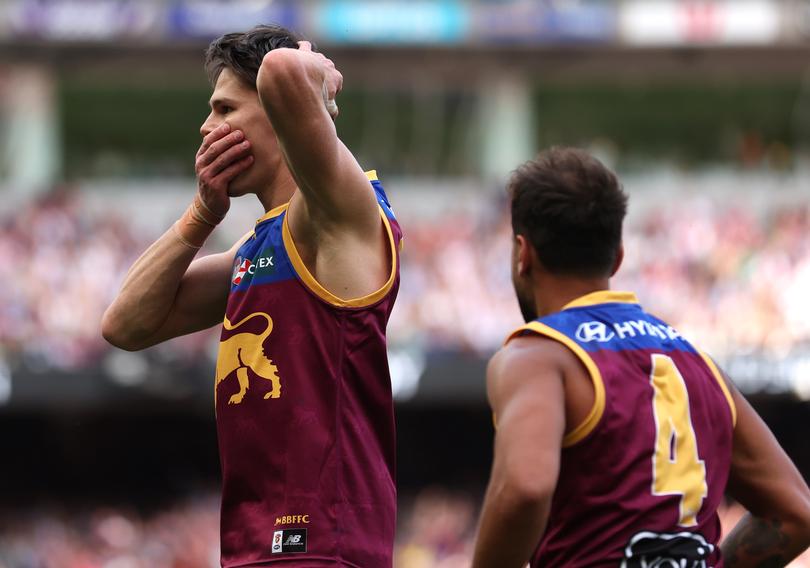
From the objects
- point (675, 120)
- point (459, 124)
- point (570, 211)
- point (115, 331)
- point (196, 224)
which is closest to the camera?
Answer: point (570, 211)

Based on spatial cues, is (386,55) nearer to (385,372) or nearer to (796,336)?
(796,336)

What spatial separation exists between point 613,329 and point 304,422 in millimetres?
868

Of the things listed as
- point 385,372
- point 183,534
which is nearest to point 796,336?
point 183,534

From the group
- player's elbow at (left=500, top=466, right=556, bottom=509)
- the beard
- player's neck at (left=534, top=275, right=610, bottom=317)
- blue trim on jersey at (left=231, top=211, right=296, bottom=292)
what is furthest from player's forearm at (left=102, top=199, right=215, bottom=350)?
player's elbow at (left=500, top=466, right=556, bottom=509)

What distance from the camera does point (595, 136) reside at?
22.7 metres

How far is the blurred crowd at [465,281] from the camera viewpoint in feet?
44.7

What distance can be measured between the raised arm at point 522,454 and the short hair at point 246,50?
4.06 feet

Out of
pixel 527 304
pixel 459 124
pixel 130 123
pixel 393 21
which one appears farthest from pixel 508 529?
pixel 130 123

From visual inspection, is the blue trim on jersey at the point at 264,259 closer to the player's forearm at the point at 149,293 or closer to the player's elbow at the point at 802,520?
the player's forearm at the point at 149,293

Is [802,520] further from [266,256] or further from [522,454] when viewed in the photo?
[266,256]

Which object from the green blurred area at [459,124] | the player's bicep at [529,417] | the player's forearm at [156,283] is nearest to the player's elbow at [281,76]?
the player's forearm at [156,283]

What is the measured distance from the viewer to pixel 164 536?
45.6 feet

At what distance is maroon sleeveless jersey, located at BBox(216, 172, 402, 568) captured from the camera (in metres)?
3.65

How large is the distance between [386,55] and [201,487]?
24.2ft
